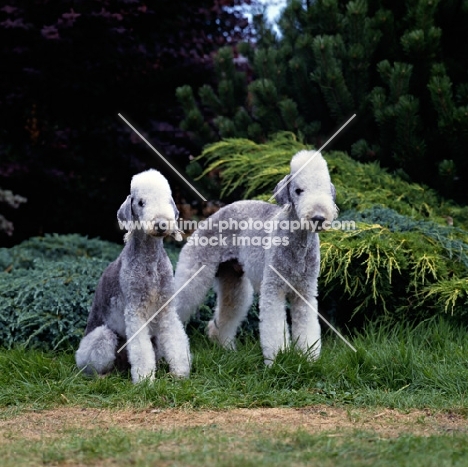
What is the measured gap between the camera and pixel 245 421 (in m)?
4.43

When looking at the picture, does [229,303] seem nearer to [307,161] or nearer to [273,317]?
[273,317]

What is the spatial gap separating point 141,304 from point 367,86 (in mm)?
4389

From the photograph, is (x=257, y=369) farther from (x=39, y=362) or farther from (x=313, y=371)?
(x=39, y=362)

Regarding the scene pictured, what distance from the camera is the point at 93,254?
27.5 feet

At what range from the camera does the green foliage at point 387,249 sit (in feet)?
20.0

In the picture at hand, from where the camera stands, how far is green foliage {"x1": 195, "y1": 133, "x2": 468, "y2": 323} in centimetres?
609

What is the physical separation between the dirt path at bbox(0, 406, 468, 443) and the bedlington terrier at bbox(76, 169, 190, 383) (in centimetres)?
46

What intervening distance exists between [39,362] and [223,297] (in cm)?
154

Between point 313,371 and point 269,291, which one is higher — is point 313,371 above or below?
below

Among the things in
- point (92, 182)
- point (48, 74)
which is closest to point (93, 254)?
point (92, 182)

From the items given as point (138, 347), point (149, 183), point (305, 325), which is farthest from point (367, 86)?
point (138, 347)

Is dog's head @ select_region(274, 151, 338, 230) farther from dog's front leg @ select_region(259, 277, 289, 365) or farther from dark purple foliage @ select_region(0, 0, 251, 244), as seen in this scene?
dark purple foliage @ select_region(0, 0, 251, 244)

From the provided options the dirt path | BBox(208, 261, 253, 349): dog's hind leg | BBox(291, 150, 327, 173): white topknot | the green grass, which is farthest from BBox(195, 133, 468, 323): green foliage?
the dirt path

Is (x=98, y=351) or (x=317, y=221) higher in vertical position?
(x=317, y=221)
